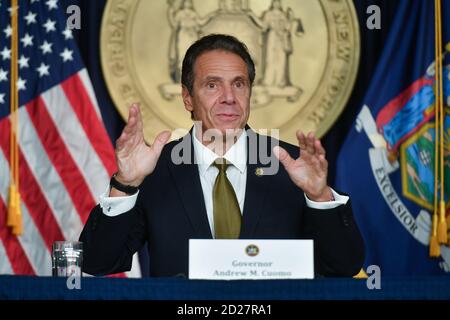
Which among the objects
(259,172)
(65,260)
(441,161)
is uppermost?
(259,172)

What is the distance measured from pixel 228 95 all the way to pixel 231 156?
251 mm

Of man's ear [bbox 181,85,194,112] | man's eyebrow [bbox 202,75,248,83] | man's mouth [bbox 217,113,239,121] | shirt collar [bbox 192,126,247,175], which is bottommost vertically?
shirt collar [bbox 192,126,247,175]

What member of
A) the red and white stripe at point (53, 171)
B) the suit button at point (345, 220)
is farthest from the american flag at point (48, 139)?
the suit button at point (345, 220)

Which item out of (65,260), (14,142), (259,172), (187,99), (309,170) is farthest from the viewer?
(14,142)

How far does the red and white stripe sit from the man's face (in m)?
1.73

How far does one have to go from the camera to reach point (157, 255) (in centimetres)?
320

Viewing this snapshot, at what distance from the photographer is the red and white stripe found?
5.11 metres

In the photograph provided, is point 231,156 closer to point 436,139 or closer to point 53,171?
point 53,171

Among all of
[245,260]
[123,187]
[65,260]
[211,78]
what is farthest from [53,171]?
[245,260]

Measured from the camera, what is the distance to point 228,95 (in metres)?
3.39

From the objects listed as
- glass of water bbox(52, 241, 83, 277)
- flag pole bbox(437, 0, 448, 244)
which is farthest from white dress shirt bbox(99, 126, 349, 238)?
flag pole bbox(437, 0, 448, 244)

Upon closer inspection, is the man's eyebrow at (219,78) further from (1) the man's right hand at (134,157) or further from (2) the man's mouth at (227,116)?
(1) the man's right hand at (134,157)

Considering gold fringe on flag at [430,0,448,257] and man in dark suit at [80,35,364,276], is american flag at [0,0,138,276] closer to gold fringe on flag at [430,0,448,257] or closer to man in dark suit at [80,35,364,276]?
man in dark suit at [80,35,364,276]
